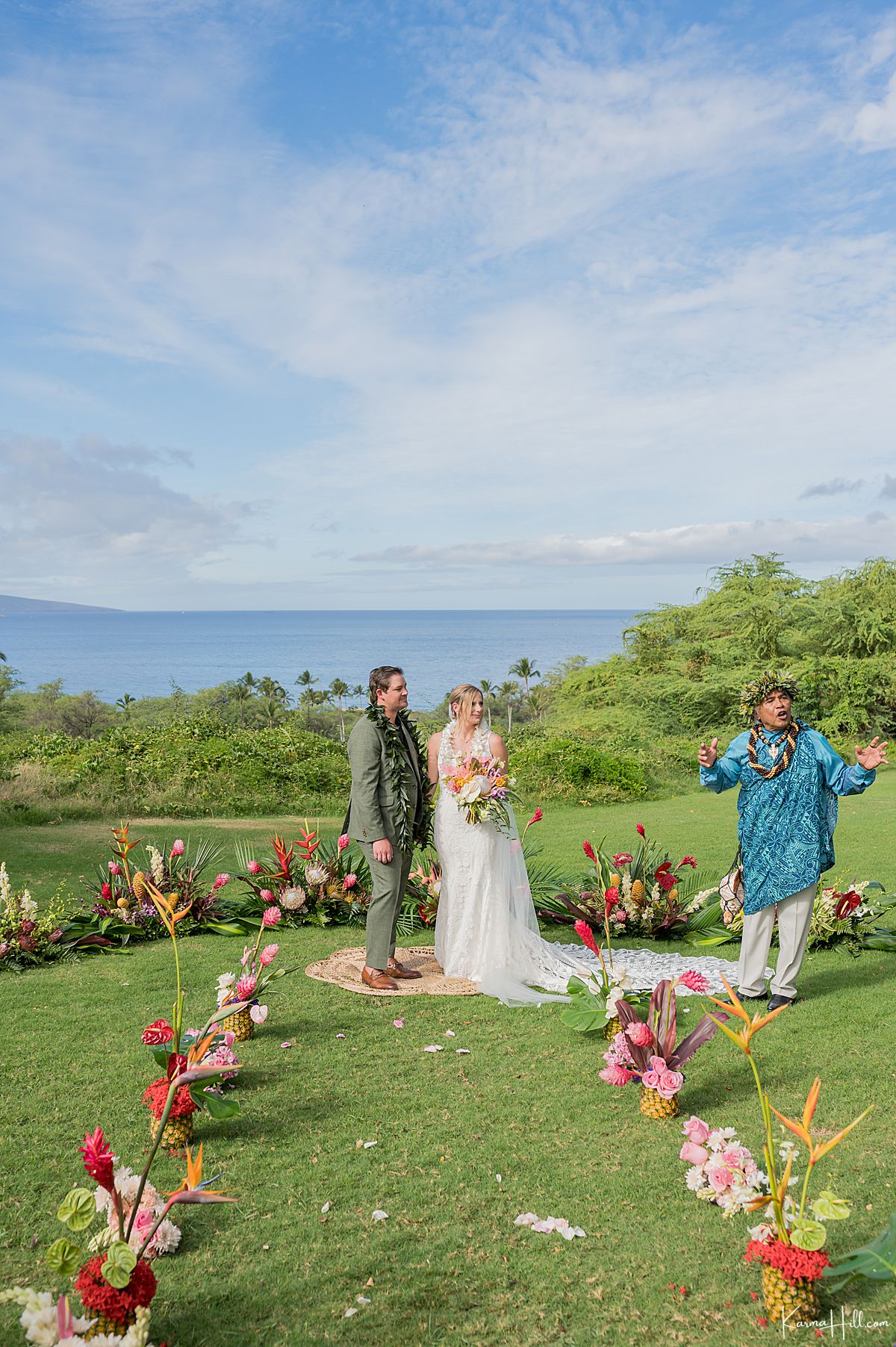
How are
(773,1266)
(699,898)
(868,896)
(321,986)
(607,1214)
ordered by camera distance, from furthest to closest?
(868,896) < (699,898) < (321,986) < (607,1214) < (773,1266)

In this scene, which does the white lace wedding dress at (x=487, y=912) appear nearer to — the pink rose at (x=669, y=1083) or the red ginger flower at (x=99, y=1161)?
the pink rose at (x=669, y=1083)

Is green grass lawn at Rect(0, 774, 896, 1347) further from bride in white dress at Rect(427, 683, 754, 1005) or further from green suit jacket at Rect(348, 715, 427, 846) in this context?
green suit jacket at Rect(348, 715, 427, 846)

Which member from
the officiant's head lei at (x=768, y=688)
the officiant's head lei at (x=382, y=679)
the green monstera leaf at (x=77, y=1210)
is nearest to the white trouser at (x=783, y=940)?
the officiant's head lei at (x=768, y=688)

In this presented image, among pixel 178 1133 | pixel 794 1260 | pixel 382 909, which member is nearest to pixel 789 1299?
pixel 794 1260

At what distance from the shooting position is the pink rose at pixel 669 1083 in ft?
12.2

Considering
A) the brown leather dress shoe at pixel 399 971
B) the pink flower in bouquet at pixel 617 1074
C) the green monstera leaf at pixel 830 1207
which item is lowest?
the brown leather dress shoe at pixel 399 971

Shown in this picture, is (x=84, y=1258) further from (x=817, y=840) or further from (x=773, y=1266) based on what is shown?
(x=817, y=840)

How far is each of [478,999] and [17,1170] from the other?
8.91ft

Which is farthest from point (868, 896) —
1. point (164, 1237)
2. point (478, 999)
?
point (164, 1237)

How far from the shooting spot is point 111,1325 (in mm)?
2221

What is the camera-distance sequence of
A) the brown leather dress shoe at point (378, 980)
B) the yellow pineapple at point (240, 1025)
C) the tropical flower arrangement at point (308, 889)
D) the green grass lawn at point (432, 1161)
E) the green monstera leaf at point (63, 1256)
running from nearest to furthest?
the green monstera leaf at point (63, 1256), the green grass lawn at point (432, 1161), the yellow pineapple at point (240, 1025), the brown leather dress shoe at point (378, 980), the tropical flower arrangement at point (308, 889)

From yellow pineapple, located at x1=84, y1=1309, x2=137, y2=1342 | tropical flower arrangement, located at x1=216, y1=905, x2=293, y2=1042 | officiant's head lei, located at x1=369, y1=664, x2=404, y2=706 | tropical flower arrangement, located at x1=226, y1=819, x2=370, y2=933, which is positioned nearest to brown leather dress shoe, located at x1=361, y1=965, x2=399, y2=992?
tropical flower arrangement, located at x1=216, y1=905, x2=293, y2=1042

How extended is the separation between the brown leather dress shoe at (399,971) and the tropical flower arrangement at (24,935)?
2271 millimetres

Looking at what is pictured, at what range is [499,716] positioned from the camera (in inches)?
2579
